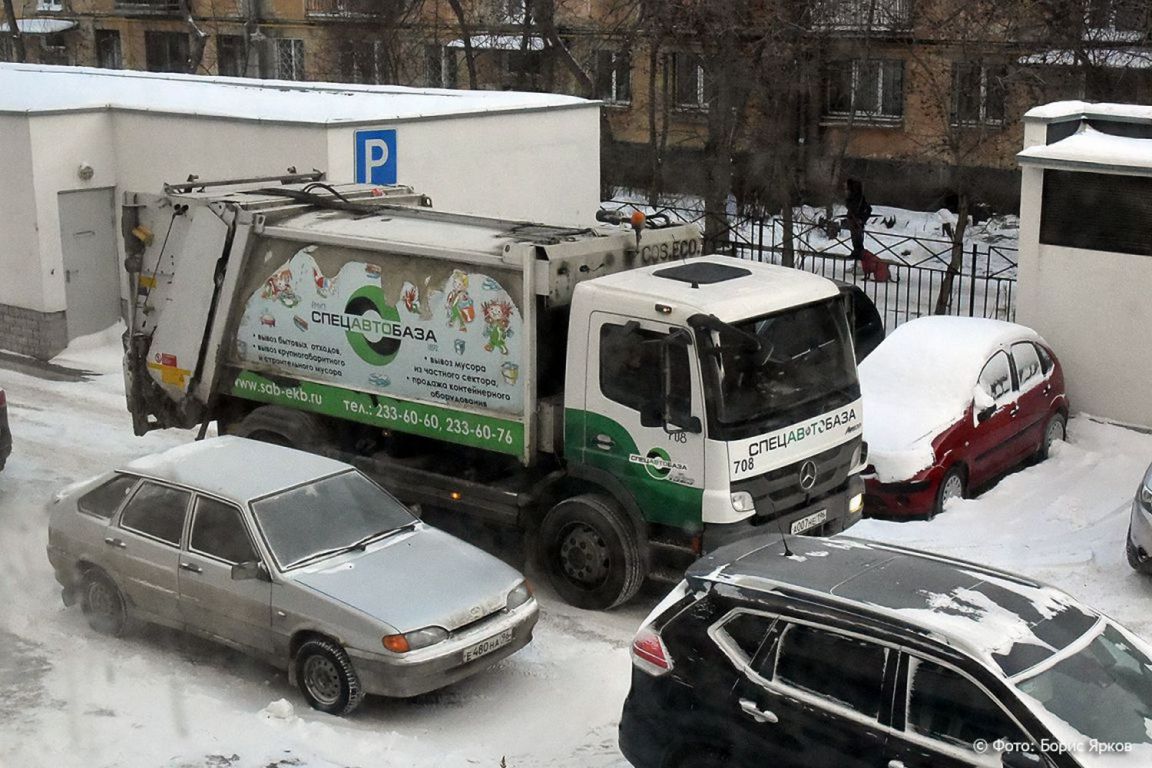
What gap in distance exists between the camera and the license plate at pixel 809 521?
→ 31.1 feet

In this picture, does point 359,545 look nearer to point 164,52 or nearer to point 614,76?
point 614,76

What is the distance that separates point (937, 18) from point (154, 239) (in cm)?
1862

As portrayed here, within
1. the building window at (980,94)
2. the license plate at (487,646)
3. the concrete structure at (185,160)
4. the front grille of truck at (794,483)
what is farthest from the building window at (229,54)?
the license plate at (487,646)

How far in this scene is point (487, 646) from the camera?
26.6ft

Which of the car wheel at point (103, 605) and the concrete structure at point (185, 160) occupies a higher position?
the concrete structure at point (185, 160)

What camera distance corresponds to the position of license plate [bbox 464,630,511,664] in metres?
8.00

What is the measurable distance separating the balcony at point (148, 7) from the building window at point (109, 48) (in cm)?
147

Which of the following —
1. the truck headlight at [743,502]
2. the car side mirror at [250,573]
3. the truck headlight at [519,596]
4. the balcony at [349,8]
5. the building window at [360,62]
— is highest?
the balcony at [349,8]

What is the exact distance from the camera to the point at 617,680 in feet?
28.3

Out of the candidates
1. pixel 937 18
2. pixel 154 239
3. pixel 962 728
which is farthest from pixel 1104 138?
pixel 937 18

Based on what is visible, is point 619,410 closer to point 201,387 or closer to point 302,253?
point 302,253

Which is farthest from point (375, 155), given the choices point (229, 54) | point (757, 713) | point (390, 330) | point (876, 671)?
point (229, 54)

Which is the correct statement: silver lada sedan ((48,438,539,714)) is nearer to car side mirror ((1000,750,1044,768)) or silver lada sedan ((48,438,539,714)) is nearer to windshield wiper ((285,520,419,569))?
windshield wiper ((285,520,419,569))

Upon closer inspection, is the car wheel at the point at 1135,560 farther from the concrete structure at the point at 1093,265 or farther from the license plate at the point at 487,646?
the license plate at the point at 487,646
